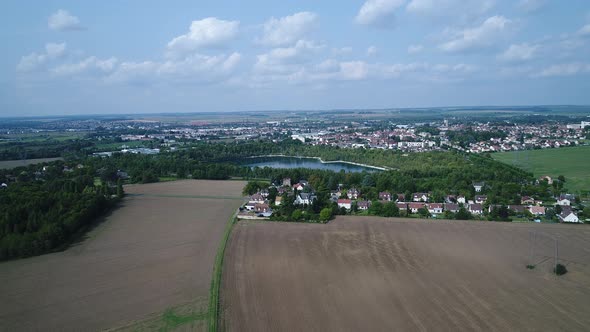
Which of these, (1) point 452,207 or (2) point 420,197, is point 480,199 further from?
(2) point 420,197

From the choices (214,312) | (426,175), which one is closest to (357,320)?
(214,312)

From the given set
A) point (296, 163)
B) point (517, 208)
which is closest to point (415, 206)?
point (517, 208)

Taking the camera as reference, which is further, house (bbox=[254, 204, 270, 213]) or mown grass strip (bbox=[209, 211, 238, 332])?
house (bbox=[254, 204, 270, 213])

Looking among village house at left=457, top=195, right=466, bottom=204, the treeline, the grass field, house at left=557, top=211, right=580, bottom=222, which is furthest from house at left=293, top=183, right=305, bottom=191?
the grass field

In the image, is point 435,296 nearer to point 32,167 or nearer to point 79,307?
point 79,307

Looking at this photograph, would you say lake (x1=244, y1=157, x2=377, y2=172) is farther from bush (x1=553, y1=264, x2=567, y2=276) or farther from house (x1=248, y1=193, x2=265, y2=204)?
bush (x1=553, y1=264, x2=567, y2=276)
